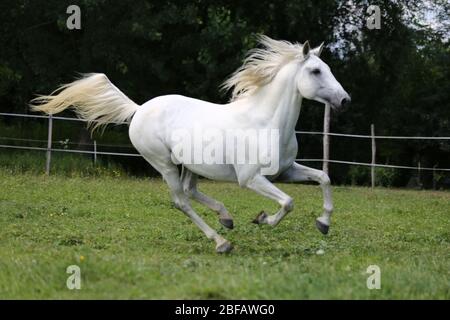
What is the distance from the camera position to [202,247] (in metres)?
7.30

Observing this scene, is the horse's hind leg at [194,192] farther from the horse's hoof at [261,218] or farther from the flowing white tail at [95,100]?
the flowing white tail at [95,100]

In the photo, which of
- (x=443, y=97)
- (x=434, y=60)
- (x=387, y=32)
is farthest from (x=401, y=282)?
(x=434, y=60)

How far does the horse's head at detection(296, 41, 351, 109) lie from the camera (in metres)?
6.71

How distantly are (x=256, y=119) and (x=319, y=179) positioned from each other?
83 cm

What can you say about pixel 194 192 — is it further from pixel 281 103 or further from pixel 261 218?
pixel 281 103

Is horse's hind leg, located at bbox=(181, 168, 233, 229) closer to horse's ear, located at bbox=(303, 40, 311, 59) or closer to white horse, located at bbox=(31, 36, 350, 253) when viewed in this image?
white horse, located at bbox=(31, 36, 350, 253)

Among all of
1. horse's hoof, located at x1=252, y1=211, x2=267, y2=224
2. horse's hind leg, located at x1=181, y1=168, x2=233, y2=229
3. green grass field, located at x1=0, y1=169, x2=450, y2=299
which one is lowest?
green grass field, located at x1=0, y1=169, x2=450, y2=299

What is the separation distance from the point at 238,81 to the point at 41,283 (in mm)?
3274

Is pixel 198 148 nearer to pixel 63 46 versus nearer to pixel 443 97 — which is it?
pixel 63 46

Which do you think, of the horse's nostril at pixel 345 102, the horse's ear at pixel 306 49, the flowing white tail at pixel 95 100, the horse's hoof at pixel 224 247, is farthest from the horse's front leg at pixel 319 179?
the flowing white tail at pixel 95 100

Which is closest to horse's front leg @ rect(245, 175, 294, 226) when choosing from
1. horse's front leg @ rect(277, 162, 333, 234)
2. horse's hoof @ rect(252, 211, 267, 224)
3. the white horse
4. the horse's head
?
the white horse

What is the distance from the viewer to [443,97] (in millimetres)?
22422

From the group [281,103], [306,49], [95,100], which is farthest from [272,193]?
[95,100]

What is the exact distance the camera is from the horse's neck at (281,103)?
6855 mm
